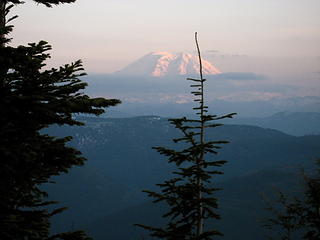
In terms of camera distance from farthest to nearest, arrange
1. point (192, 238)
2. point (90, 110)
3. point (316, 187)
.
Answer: point (316, 187), point (192, 238), point (90, 110)

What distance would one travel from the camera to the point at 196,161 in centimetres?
1426

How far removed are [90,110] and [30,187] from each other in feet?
10.1

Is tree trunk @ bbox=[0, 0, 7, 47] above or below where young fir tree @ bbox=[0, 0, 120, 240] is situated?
above

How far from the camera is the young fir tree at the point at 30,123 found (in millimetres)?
10656

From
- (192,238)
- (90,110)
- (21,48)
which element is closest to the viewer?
(21,48)

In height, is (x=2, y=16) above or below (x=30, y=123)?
above

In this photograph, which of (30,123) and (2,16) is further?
(2,16)

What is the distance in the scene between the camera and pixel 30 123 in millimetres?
11367

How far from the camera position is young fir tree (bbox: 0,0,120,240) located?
10.7 m

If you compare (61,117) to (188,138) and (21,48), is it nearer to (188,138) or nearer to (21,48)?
(21,48)

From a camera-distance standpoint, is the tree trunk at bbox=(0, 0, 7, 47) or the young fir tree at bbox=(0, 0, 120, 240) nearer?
the young fir tree at bbox=(0, 0, 120, 240)

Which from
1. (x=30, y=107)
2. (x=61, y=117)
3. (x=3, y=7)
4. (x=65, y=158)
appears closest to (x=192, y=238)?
(x=65, y=158)

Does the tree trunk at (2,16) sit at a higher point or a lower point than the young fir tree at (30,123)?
higher

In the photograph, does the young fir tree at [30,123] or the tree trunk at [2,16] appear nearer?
the young fir tree at [30,123]
